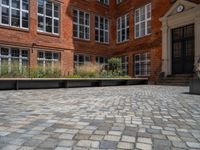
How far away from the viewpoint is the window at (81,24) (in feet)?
68.5

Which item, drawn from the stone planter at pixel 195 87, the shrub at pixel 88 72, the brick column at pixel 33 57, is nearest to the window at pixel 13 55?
the brick column at pixel 33 57

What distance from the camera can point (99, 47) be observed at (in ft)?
74.4

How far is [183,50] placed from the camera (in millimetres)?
16797

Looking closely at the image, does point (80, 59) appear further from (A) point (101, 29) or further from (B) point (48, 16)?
(B) point (48, 16)

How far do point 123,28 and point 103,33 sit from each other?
199cm

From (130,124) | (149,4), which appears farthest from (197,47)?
(130,124)

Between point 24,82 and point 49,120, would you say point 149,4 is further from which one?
point 49,120

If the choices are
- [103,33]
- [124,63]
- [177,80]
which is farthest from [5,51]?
[177,80]

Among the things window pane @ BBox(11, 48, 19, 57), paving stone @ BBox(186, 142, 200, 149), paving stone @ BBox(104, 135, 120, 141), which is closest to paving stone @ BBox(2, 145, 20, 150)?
paving stone @ BBox(104, 135, 120, 141)

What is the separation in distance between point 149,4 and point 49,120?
17772 mm

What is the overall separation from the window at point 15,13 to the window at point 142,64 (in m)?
9.56

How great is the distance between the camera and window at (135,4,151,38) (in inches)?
786

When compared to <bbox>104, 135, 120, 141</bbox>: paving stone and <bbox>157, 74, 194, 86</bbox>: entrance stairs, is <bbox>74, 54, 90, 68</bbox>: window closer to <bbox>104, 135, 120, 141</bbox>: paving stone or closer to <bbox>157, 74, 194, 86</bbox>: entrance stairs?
<bbox>157, 74, 194, 86</bbox>: entrance stairs

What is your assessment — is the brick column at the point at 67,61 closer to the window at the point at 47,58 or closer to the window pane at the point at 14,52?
the window at the point at 47,58
